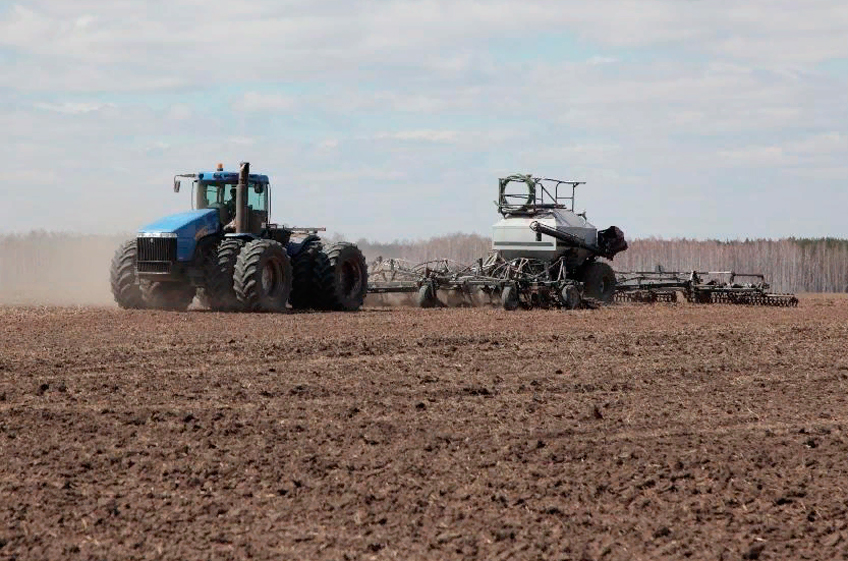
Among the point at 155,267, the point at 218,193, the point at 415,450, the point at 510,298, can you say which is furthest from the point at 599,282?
the point at 415,450

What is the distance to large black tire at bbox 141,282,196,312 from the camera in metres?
20.8

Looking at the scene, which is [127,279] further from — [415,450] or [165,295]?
[415,450]

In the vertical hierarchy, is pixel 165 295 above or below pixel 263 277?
below

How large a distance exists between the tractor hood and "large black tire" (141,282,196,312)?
3.43 ft

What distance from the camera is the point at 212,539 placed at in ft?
22.9

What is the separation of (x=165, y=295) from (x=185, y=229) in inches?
60.2

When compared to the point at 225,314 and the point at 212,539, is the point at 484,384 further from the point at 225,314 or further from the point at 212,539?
the point at 225,314

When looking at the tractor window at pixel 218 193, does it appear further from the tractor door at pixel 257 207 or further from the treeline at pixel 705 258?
the treeline at pixel 705 258

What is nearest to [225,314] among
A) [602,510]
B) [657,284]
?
[657,284]

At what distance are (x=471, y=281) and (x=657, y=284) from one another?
503cm

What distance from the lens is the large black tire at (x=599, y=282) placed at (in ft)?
82.6

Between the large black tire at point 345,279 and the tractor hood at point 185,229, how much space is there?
7.26ft

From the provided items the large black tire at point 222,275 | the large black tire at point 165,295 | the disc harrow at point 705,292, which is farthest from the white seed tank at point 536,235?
the large black tire at point 165,295

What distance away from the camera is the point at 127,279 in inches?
810
